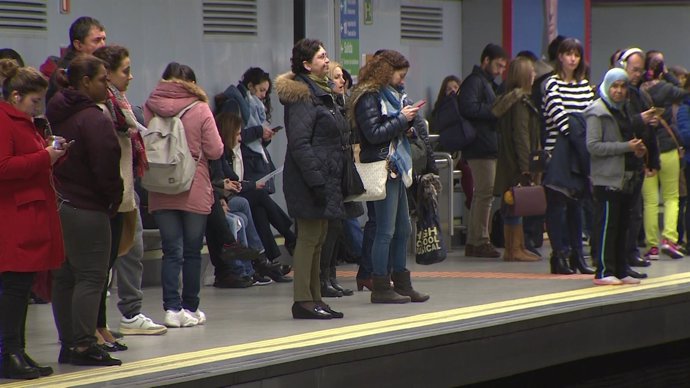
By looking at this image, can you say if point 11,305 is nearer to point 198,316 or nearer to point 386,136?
point 198,316

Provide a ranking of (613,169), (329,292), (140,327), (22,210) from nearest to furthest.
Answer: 1. (22,210)
2. (140,327)
3. (329,292)
4. (613,169)

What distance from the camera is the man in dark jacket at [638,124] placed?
421 inches

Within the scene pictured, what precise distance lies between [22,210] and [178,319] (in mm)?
2132

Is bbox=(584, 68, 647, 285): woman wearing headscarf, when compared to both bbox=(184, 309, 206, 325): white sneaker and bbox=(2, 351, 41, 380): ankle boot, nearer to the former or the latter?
bbox=(184, 309, 206, 325): white sneaker

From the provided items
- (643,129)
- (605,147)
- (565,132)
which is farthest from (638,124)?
(565,132)

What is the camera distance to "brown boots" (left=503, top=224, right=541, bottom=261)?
12891 mm

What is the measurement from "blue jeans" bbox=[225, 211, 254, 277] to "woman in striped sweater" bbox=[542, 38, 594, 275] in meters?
2.41

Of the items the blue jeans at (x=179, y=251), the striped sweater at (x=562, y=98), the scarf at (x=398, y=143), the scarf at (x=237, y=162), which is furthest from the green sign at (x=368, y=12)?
the blue jeans at (x=179, y=251)

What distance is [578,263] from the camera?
461 inches

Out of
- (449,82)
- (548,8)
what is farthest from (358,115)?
(548,8)

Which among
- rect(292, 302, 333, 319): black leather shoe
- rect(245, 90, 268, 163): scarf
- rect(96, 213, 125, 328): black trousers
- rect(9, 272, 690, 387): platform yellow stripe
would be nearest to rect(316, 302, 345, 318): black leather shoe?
rect(292, 302, 333, 319): black leather shoe

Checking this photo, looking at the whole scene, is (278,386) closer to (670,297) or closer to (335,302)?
(335,302)

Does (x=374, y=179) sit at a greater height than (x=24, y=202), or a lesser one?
lesser

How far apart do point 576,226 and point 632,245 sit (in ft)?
2.65
